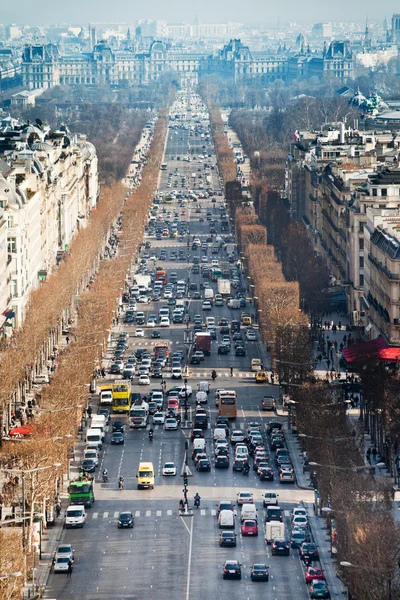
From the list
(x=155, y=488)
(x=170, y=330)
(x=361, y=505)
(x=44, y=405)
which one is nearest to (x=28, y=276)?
(x=170, y=330)

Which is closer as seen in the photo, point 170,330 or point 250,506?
point 250,506

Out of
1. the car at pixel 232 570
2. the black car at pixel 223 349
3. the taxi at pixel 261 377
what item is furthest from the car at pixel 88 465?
the black car at pixel 223 349

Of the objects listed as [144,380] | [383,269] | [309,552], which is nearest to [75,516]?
[309,552]

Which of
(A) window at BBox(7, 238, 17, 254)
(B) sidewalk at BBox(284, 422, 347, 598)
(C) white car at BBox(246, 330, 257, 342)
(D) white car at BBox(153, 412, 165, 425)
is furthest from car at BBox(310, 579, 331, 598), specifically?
(A) window at BBox(7, 238, 17, 254)

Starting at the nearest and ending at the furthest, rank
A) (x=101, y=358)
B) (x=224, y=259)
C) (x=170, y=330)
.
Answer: (x=101, y=358) → (x=170, y=330) → (x=224, y=259)

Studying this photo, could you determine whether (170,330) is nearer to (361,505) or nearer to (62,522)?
(62,522)

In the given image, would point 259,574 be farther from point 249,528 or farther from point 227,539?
point 249,528

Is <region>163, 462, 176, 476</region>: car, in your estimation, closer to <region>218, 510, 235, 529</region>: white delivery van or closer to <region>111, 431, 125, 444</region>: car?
<region>111, 431, 125, 444</region>: car
